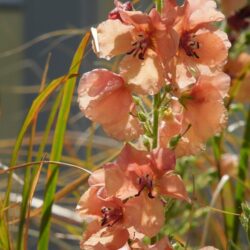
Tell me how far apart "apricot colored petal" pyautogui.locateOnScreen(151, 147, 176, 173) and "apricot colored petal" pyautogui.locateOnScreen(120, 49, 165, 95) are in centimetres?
6

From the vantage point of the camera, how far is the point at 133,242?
966 mm

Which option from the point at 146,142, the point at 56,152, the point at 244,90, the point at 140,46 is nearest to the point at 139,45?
the point at 140,46

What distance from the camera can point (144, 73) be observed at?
92 centimetres

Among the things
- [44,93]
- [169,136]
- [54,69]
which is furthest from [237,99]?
[54,69]

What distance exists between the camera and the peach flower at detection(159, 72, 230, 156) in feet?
3.18

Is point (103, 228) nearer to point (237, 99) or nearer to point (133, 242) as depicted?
point (133, 242)

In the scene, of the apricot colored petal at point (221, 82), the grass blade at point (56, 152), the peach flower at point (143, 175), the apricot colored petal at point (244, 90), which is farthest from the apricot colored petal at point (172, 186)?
the apricot colored petal at point (244, 90)

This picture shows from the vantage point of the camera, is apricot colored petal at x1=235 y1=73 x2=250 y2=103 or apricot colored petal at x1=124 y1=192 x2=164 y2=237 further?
apricot colored petal at x1=235 y1=73 x2=250 y2=103

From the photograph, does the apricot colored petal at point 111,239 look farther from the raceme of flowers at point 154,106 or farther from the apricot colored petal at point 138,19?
the apricot colored petal at point 138,19

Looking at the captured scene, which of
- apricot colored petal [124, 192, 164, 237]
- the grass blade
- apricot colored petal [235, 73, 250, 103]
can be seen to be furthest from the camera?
apricot colored petal [235, 73, 250, 103]

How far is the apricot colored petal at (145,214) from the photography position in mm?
913

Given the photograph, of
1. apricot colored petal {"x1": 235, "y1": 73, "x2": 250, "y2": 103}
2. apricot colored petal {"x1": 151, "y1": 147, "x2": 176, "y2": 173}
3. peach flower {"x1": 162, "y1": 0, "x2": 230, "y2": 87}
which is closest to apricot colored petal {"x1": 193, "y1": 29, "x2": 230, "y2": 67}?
peach flower {"x1": 162, "y1": 0, "x2": 230, "y2": 87}

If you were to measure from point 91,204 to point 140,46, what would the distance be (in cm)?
17

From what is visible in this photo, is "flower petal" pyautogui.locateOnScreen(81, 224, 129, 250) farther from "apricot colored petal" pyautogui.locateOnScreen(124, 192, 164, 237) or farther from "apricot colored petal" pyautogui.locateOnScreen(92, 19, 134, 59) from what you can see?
"apricot colored petal" pyautogui.locateOnScreen(92, 19, 134, 59)
